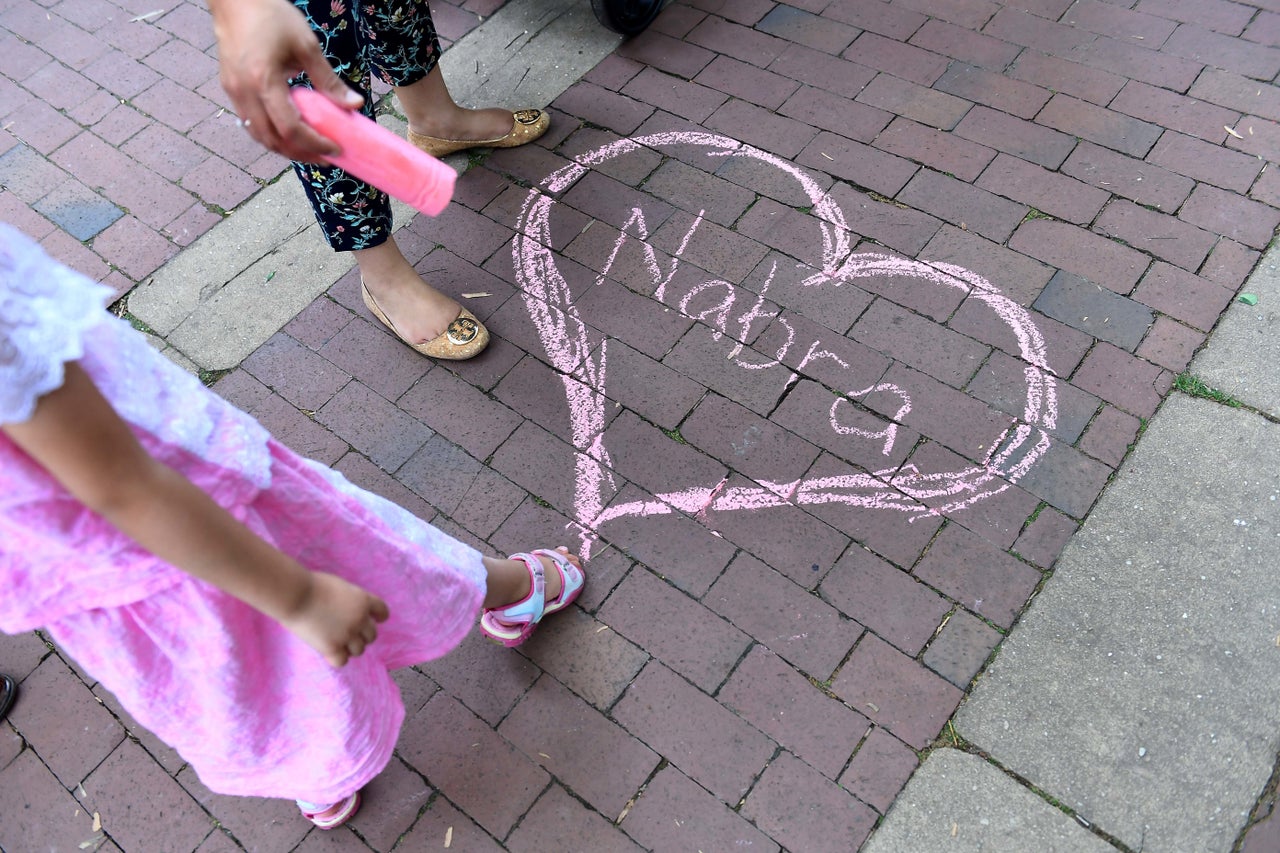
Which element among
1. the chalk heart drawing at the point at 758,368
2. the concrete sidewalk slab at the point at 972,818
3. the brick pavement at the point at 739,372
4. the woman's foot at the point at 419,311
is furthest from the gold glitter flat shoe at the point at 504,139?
the concrete sidewalk slab at the point at 972,818

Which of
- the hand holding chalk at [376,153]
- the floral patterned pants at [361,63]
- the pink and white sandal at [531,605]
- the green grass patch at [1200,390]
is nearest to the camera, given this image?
the hand holding chalk at [376,153]

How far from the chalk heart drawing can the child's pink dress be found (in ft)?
2.21

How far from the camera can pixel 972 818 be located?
6.22ft

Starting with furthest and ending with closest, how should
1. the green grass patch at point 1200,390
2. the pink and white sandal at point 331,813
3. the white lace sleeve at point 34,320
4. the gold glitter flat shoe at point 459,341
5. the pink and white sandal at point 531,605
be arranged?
1. the gold glitter flat shoe at point 459,341
2. the green grass patch at point 1200,390
3. the pink and white sandal at point 531,605
4. the pink and white sandal at point 331,813
5. the white lace sleeve at point 34,320

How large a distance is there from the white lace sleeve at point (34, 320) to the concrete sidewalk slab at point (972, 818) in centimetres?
167

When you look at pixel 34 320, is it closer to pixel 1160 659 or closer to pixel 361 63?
pixel 361 63

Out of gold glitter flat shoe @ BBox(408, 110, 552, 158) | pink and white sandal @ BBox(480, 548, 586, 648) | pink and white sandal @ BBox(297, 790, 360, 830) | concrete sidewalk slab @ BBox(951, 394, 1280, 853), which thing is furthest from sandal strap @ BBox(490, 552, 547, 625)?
gold glitter flat shoe @ BBox(408, 110, 552, 158)

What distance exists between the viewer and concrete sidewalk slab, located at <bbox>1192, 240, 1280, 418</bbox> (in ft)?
7.93

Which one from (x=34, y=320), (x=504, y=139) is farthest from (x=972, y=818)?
(x=504, y=139)

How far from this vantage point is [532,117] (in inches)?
129

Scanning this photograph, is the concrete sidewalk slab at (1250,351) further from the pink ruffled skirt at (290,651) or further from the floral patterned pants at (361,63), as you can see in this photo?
the floral patterned pants at (361,63)

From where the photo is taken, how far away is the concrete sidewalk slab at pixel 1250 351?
2.42 m

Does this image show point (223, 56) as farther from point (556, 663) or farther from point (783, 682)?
point (783, 682)

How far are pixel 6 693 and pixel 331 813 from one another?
0.95 metres
